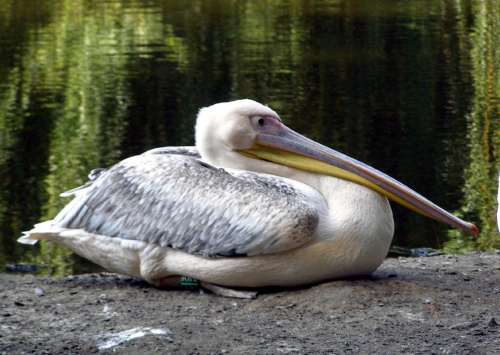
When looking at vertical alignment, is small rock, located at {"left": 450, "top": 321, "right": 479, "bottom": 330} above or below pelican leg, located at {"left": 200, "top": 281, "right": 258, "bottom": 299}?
above

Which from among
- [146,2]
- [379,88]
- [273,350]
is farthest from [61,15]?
[273,350]

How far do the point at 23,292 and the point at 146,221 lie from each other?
81 centimetres

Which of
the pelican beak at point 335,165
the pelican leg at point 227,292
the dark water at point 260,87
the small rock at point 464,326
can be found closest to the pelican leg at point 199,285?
the pelican leg at point 227,292

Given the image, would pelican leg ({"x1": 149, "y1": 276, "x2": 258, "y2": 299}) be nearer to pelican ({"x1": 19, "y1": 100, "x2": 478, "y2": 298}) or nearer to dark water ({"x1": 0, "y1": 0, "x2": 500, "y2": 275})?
pelican ({"x1": 19, "y1": 100, "x2": 478, "y2": 298})

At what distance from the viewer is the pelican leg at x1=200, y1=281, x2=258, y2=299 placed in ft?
13.2

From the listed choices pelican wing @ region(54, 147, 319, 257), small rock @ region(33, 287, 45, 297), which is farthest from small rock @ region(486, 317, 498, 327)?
small rock @ region(33, 287, 45, 297)

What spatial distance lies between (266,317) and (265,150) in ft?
3.50

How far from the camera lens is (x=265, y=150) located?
4406 millimetres

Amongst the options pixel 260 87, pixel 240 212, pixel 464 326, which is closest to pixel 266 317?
pixel 240 212

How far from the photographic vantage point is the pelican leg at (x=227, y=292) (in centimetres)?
403

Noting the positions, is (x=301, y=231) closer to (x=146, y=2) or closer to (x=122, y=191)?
(x=122, y=191)

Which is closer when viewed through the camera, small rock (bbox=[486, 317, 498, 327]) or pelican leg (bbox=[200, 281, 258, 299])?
small rock (bbox=[486, 317, 498, 327])

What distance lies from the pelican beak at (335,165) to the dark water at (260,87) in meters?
2.16

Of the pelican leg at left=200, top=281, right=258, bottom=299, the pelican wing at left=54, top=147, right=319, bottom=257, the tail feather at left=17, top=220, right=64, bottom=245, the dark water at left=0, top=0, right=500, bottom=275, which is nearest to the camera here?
the pelican wing at left=54, top=147, right=319, bottom=257
